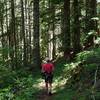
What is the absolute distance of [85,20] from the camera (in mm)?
24469

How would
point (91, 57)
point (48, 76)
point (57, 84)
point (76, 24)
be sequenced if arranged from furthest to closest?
1. point (76, 24)
2. point (57, 84)
3. point (48, 76)
4. point (91, 57)

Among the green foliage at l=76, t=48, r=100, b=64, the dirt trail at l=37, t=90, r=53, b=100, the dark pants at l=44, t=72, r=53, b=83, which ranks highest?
the green foliage at l=76, t=48, r=100, b=64

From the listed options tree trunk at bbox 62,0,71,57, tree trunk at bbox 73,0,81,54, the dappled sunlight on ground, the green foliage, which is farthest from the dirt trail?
tree trunk at bbox 62,0,71,57

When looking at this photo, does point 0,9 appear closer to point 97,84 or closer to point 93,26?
point 93,26

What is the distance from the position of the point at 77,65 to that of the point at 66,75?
3.97ft

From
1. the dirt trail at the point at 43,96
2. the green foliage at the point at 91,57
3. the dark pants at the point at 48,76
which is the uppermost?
the green foliage at the point at 91,57

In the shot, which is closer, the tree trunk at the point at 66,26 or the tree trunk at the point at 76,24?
the tree trunk at the point at 76,24

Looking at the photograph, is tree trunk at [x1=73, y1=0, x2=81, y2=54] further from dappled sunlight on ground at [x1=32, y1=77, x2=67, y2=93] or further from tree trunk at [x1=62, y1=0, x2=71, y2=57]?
dappled sunlight on ground at [x1=32, y1=77, x2=67, y2=93]

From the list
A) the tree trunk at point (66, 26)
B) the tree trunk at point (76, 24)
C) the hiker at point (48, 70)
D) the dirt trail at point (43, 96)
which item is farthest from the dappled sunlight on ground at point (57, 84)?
the tree trunk at point (66, 26)

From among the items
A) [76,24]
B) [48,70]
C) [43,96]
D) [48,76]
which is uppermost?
[76,24]

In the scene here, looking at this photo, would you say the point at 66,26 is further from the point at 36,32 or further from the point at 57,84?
the point at 57,84

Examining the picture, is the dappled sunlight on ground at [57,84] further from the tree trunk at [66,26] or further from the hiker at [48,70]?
the tree trunk at [66,26]

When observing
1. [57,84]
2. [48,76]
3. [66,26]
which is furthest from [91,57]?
[66,26]

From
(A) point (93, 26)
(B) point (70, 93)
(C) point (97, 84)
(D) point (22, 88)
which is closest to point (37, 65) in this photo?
(A) point (93, 26)
